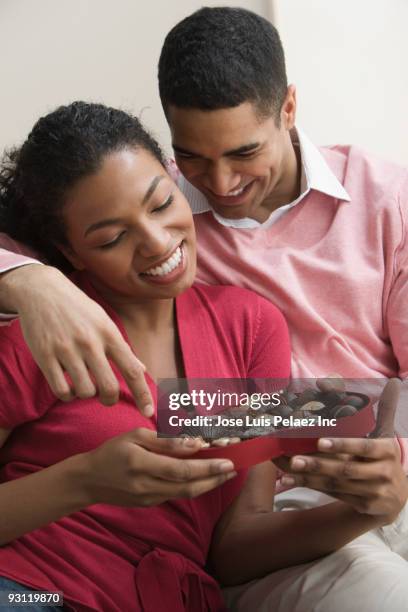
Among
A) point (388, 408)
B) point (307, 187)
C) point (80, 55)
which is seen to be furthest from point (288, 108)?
point (80, 55)

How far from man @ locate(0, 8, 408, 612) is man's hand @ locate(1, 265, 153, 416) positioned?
0.09 metres

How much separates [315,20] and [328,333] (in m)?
0.79

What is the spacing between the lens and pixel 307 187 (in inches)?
51.4

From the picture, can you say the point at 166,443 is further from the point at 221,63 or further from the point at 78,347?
the point at 221,63

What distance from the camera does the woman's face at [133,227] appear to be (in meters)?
1.04

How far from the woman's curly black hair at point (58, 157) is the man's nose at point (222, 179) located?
0.08 m

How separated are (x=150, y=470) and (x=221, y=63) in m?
0.60

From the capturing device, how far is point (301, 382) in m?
1.14

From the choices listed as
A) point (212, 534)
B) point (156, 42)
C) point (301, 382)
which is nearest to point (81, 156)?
point (301, 382)

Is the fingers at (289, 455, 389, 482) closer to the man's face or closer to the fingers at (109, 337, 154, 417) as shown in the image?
the fingers at (109, 337, 154, 417)

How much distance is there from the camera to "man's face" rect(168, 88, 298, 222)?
1151 mm

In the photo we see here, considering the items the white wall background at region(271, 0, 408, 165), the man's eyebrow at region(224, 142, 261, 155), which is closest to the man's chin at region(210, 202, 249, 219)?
the man's eyebrow at region(224, 142, 261, 155)

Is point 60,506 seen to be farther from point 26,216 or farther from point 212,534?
point 26,216

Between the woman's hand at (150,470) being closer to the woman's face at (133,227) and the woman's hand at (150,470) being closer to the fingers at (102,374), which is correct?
the fingers at (102,374)
